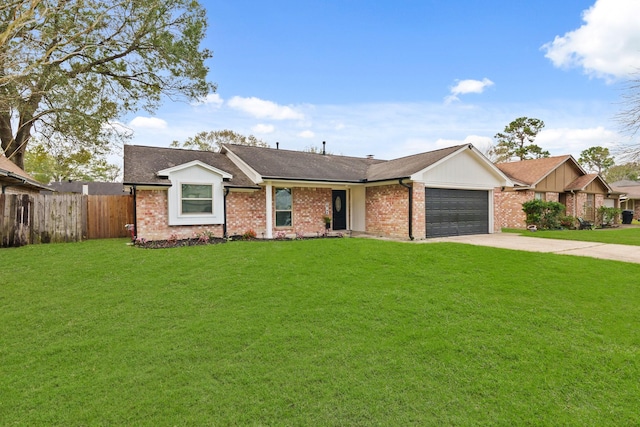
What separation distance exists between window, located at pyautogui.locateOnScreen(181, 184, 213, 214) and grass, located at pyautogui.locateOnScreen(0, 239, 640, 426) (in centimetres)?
501

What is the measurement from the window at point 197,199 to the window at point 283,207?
289 centimetres

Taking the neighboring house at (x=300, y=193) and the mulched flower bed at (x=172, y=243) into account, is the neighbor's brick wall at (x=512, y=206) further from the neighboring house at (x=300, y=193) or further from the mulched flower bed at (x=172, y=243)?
the mulched flower bed at (x=172, y=243)

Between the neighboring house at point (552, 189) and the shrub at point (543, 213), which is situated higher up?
the neighboring house at point (552, 189)

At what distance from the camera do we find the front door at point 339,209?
1597cm

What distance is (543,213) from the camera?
18.8 meters

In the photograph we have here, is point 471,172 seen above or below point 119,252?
above

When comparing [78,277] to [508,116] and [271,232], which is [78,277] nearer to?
[271,232]

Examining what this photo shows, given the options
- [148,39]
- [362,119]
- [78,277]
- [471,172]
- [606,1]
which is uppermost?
[148,39]

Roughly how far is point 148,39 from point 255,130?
2014 centimetres

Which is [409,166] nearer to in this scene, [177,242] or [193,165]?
[193,165]

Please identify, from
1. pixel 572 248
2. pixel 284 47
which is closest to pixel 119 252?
pixel 284 47

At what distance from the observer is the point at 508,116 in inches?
1416

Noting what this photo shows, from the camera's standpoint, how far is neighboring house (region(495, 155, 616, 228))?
20312mm

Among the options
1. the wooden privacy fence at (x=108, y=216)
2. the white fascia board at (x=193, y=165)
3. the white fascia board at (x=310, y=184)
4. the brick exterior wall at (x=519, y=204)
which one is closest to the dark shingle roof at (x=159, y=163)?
the white fascia board at (x=193, y=165)
